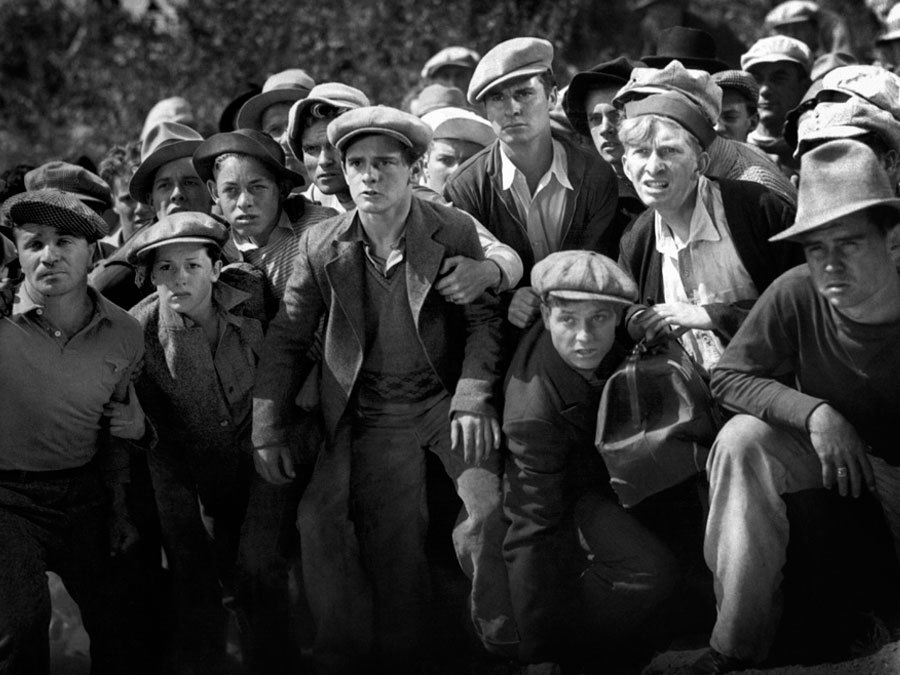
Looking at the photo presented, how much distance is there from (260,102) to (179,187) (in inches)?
29.4

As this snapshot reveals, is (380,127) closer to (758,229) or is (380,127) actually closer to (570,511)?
(758,229)

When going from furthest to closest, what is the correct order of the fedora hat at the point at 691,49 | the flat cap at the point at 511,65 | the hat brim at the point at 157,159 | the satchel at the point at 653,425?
the fedora hat at the point at 691,49 → the hat brim at the point at 157,159 → the flat cap at the point at 511,65 → the satchel at the point at 653,425

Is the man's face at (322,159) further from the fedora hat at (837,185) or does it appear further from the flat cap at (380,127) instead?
the fedora hat at (837,185)

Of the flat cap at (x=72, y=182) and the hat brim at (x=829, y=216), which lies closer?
the hat brim at (x=829, y=216)

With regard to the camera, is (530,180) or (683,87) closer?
(683,87)

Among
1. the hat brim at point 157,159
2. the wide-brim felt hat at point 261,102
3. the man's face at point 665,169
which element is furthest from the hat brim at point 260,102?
the man's face at point 665,169

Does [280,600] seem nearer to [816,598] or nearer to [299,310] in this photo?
[299,310]

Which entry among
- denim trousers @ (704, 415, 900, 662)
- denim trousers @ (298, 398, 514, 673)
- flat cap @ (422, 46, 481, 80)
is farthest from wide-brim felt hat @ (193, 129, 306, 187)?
flat cap @ (422, 46, 481, 80)

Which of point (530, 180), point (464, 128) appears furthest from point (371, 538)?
point (464, 128)

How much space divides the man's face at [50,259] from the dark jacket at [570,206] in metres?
1.56

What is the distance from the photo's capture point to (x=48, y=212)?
15.8ft

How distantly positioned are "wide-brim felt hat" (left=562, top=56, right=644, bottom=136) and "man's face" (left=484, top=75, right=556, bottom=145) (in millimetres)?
423

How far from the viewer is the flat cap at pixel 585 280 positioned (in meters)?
4.40

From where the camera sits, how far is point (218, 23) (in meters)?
12.6
